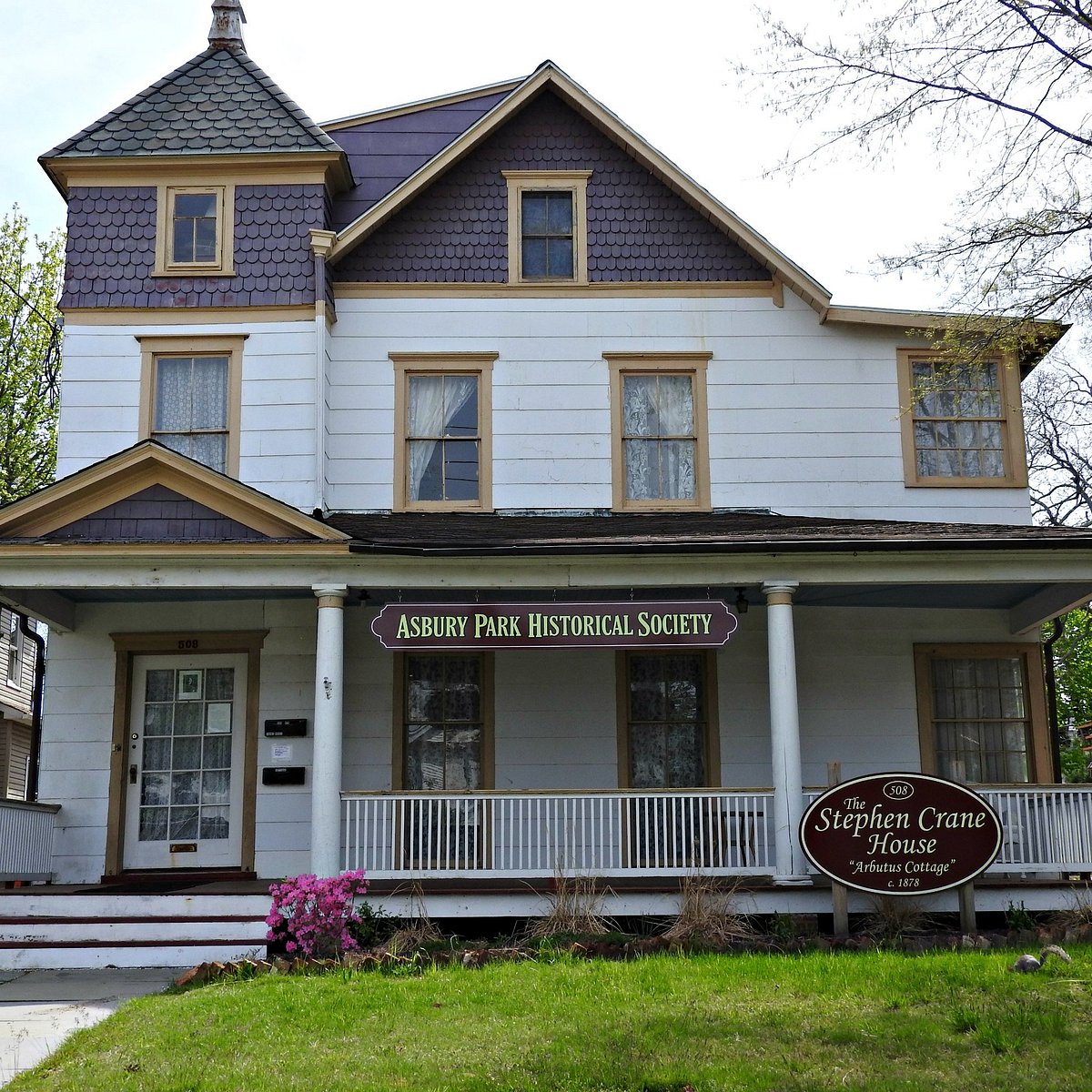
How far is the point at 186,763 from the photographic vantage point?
46.1 ft

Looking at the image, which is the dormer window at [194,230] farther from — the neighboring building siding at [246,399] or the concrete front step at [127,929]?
the concrete front step at [127,929]

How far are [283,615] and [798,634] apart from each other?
17.6 feet

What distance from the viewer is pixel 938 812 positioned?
438 inches

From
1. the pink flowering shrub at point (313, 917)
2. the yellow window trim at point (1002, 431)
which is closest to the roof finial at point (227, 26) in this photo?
the yellow window trim at point (1002, 431)

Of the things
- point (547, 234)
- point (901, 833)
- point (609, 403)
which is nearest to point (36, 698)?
point (609, 403)

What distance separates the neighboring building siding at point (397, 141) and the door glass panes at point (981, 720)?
8015 mm

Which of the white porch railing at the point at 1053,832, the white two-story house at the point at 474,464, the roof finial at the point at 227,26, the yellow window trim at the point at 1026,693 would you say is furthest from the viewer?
the roof finial at the point at 227,26

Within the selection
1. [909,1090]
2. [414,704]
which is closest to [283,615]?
[414,704]

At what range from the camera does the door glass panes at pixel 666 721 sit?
14031mm

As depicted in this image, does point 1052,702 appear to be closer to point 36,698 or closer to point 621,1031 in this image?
point 621,1031

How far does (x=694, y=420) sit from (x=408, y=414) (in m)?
3.12

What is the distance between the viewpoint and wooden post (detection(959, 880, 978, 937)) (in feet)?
35.9

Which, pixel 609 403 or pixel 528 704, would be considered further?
pixel 609 403

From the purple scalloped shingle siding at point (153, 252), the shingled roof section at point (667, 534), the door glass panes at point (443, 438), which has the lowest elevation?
the shingled roof section at point (667, 534)
